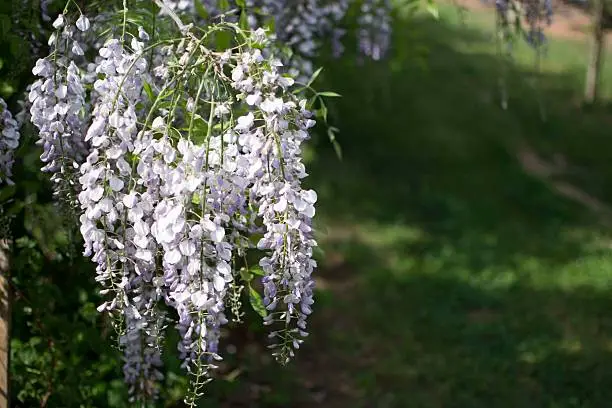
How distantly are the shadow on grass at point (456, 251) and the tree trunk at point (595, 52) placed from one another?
1.37 feet

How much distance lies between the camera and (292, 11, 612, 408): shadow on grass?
565 centimetres

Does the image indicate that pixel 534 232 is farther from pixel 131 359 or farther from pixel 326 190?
pixel 131 359

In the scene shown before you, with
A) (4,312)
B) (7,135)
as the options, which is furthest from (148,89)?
(4,312)

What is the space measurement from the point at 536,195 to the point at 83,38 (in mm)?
7203

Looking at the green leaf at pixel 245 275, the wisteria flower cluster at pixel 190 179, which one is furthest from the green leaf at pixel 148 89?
the green leaf at pixel 245 275

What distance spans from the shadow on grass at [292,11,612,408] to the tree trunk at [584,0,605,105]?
1.37ft

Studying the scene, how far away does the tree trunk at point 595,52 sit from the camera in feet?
36.6

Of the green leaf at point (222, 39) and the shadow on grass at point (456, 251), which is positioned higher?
the green leaf at point (222, 39)

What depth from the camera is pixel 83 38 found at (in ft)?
11.4

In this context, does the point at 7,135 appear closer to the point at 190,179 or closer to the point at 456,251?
the point at 190,179

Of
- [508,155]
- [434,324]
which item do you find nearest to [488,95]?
[508,155]

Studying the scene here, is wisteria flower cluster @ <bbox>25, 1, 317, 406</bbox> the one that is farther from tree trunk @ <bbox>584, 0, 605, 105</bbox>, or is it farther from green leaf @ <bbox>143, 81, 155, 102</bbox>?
tree trunk @ <bbox>584, 0, 605, 105</bbox>

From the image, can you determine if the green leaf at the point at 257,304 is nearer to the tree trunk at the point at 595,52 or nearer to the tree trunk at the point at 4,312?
the tree trunk at the point at 4,312

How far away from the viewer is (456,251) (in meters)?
8.16
